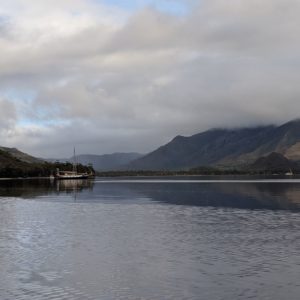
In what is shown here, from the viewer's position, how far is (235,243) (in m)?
44.5

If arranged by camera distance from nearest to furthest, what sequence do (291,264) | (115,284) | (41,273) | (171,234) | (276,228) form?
1. (115,284)
2. (41,273)
3. (291,264)
4. (171,234)
5. (276,228)

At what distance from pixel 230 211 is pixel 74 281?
4856cm

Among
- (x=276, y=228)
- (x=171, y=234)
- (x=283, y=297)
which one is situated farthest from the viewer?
(x=276, y=228)

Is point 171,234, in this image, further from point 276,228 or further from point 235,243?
point 276,228

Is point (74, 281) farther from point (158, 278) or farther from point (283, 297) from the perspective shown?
point (283, 297)

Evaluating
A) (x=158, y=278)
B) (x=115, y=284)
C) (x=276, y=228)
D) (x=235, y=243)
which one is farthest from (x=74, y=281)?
(x=276, y=228)

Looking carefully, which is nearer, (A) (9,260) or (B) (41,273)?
(B) (41,273)

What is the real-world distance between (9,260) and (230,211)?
44.8 metres

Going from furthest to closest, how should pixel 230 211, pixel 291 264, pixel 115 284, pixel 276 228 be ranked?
pixel 230 211, pixel 276 228, pixel 291 264, pixel 115 284

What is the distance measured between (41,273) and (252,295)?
1302cm

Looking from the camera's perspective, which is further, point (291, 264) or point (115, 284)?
point (291, 264)

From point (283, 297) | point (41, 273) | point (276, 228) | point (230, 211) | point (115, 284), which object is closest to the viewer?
point (283, 297)

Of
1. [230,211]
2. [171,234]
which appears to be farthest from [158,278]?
[230,211]

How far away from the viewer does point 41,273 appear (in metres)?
33.2
